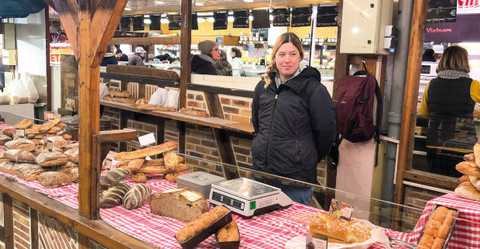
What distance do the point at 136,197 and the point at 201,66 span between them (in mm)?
3878

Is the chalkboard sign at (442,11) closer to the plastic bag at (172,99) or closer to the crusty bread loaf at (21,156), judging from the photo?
the plastic bag at (172,99)

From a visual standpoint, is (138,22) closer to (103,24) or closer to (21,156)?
(21,156)

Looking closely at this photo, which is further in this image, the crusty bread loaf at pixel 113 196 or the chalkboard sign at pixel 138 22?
the chalkboard sign at pixel 138 22

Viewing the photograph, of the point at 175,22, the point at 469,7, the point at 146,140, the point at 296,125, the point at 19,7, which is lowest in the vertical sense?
the point at 146,140

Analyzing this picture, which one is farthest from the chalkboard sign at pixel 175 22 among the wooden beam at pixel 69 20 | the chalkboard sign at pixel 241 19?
the wooden beam at pixel 69 20

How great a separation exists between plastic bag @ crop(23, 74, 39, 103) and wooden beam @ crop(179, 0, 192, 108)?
7.01 ft

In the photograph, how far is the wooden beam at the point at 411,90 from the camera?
12.3 feet

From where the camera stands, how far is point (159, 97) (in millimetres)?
6285

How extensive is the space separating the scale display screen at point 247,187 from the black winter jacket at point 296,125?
0.76 m

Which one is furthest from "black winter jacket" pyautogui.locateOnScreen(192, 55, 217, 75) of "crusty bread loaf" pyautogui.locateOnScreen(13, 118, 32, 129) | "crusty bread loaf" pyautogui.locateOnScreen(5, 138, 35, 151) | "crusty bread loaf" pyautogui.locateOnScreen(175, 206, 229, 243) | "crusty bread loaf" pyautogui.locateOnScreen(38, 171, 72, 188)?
"crusty bread loaf" pyautogui.locateOnScreen(175, 206, 229, 243)

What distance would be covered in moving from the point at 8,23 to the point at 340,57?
16.4 feet

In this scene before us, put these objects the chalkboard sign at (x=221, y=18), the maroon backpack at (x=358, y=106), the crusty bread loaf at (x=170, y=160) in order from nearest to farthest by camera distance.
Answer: the crusty bread loaf at (x=170, y=160)
the maroon backpack at (x=358, y=106)
the chalkboard sign at (x=221, y=18)

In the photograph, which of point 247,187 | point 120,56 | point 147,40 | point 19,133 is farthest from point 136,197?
point 120,56

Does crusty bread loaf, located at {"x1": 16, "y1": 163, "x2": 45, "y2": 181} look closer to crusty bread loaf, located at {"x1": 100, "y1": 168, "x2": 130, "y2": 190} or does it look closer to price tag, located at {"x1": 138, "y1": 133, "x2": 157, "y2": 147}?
crusty bread loaf, located at {"x1": 100, "y1": 168, "x2": 130, "y2": 190}
